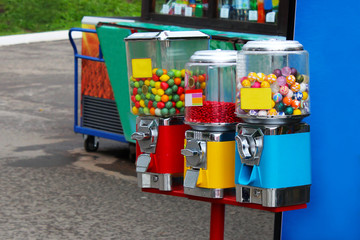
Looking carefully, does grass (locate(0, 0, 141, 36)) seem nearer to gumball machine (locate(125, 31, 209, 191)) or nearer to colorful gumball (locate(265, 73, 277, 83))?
gumball machine (locate(125, 31, 209, 191))

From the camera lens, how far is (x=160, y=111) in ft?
12.9

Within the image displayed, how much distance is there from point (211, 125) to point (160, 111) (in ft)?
1.20

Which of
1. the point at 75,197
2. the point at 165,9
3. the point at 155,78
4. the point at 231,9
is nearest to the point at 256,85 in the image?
the point at 155,78

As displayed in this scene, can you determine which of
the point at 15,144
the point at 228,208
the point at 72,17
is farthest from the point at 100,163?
the point at 72,17

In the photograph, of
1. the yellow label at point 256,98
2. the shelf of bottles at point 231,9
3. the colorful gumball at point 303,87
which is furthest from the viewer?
the shelf of bottles at point 231,9

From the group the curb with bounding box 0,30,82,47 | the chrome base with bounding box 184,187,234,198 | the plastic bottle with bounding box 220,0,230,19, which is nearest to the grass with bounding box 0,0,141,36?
the curb with bounding box 0,30,82,47

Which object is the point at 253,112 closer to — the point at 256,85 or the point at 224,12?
the point at 256,85

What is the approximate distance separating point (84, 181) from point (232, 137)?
3.42 m

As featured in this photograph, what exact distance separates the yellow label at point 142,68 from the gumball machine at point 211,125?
1.10 feet

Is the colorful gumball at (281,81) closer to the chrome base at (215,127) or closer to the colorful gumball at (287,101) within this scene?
the colorful gumball at (287,101)

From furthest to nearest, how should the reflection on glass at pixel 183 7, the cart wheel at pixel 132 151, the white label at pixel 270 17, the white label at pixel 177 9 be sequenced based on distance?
the white label at pixel 177 9 → the reflection on glass at pixel 183 7 → the cart wheel at pixel 132 151 → the white label at pixel 270 17

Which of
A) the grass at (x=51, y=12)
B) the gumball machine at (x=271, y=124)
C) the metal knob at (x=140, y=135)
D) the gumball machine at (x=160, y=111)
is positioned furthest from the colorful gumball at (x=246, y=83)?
the grass at (x=51, y=12)

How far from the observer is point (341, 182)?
4.12m

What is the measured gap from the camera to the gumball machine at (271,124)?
3.51 metres
